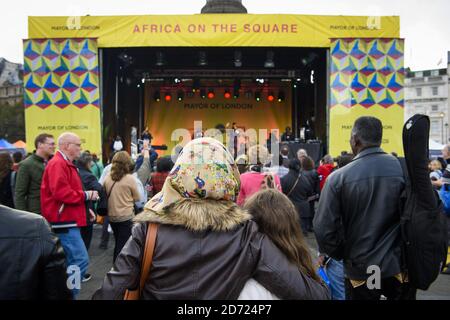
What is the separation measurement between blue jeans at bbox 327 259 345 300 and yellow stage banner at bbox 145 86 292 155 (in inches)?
706

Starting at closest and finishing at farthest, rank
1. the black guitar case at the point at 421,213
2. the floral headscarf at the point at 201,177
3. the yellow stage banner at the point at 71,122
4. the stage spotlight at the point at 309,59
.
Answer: the floral headscarf at the point at 201,177 → the black guitar case at the point at 421,213 → the yellow stage banner at the point at 71,122 → the stage spotlight at the point at 309,59

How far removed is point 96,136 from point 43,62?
2502mm

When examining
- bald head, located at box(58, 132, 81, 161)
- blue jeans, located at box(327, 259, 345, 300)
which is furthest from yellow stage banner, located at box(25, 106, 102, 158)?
blue jeans, located at box(327, 259, 345, 300)

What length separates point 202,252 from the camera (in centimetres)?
177

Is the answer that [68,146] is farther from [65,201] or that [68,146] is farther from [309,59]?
[309,59]

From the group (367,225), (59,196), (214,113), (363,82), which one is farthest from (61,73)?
(367,225)

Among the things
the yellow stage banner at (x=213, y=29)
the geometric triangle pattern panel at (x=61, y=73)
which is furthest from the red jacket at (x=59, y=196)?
the yellow stage banner at (x=213, y=29)

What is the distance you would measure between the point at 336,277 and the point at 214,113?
60.4 ft

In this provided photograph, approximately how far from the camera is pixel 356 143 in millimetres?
3021

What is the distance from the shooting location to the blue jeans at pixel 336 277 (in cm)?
334

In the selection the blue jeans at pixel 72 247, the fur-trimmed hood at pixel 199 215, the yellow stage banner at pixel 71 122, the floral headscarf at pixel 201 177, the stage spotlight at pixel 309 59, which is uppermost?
the stage spotlight at pixel 309 59

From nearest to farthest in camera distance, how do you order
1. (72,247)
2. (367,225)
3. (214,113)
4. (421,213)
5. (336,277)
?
1. (421,213)
2. (367,225)
3. (336,277)
4. (72,247)
5. (214,113)

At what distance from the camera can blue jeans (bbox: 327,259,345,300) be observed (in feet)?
11.0

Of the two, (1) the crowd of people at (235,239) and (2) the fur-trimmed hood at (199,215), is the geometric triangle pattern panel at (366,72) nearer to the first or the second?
(1) the crowd of people at (235,239)
